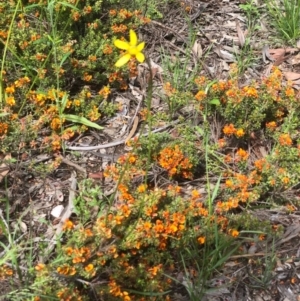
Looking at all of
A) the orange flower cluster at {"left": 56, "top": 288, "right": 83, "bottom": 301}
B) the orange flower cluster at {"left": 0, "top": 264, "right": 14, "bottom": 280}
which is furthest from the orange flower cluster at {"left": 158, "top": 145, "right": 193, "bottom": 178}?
the orange flower cluster at {"left": 0, "top": 264, "right": 14, "bottom": 280}

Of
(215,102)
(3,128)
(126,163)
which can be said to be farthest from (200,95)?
(3,128)

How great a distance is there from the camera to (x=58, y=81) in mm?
2744

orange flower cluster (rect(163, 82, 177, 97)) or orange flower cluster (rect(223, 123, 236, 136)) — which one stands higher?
orange flower cluster (rect(163, 82, 177, 97))

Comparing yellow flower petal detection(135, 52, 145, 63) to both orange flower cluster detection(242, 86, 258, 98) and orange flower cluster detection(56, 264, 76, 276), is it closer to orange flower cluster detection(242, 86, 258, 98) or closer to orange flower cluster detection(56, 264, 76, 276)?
orange flower cluster detection(56, 264, 76, 276)

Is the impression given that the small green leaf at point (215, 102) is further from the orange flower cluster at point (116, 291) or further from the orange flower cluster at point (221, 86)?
the orange flower cluster at point (116, 291)

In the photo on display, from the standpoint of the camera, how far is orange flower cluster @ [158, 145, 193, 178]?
2.54m

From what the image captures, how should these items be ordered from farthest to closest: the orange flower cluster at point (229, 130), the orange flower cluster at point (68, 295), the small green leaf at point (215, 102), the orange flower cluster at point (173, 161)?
the small green leaf at point (215, 102) < the orange flower cluster at point (229, 130) < the orange flower cluster at point (173, 161) < the orange flower cluster at point (68, 295)

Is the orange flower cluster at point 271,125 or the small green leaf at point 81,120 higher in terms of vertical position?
the small green leaf at point 81,120

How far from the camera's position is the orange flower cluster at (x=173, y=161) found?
8.32 ft

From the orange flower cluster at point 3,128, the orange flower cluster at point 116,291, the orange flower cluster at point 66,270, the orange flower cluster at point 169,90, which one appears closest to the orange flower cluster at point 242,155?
the orange flower cluster at point 169,90

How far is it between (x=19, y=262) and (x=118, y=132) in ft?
3.12

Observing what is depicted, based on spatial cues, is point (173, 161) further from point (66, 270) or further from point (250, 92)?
point (66, 270)

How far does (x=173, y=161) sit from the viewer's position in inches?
100

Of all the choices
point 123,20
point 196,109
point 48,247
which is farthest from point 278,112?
point 48,247
